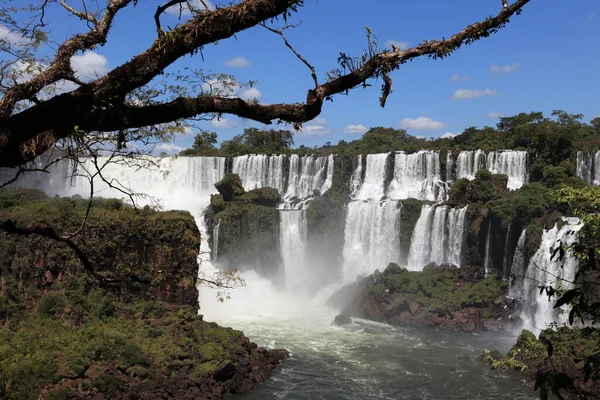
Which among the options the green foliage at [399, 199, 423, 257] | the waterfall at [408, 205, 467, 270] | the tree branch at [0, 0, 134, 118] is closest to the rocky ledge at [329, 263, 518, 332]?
the waterfall at [408, 205, 467, 270]

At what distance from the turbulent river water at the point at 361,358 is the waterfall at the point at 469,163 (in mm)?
11924

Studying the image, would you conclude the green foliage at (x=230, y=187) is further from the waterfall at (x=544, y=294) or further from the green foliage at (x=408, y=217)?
the waterfall at (x=544, y=294)

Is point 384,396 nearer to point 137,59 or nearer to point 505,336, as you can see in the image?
point 505,336

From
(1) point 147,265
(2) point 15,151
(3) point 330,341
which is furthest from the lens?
(3) point 330,341

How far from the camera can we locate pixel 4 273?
1883cm

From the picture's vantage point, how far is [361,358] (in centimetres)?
2022

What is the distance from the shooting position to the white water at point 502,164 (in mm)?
32125

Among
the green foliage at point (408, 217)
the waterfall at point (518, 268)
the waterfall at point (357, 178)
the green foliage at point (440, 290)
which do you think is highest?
the waterfall at point (357, 178)

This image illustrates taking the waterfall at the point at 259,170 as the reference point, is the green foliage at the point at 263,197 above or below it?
below

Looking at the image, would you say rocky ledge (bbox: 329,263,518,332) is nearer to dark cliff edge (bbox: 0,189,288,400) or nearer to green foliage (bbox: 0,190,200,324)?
dark cliff edge (bbox: 0,189,288,400)

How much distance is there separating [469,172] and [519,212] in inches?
263

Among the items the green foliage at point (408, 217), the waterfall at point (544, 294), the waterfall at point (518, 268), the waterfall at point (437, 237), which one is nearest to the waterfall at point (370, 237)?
the green foliage at point (408, 217)

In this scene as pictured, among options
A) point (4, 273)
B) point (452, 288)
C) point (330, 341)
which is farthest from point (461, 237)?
point (4, 273)

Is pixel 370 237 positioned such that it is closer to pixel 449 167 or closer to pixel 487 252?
pixel 449 167
